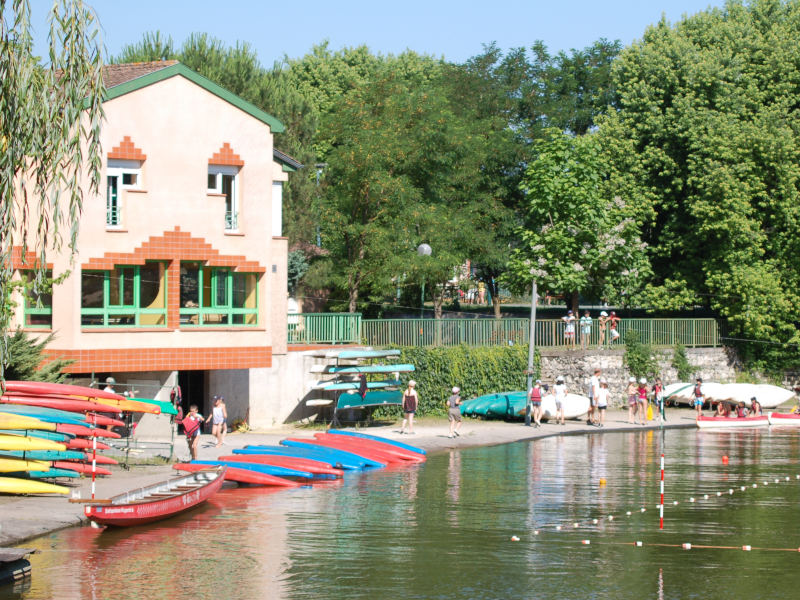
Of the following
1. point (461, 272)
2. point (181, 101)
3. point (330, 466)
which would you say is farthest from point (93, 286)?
point (461, 272)

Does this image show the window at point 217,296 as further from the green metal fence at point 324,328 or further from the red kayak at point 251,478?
the red kayak at point 251,478

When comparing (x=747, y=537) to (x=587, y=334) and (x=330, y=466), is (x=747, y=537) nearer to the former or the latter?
(x=330, y=466)

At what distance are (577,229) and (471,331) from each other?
32.0 feet

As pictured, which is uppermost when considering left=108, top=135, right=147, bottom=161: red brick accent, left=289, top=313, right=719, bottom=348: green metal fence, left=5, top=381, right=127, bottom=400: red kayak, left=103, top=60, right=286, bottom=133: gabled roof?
left=103, top=60, right=286, bottom=133: gabled roof

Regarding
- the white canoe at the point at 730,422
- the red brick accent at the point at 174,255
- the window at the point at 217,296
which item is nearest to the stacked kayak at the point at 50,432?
the red brick accent at the point at 174,255

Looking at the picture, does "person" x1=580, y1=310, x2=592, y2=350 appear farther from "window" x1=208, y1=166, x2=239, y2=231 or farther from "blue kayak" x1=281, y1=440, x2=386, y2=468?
"blue kayak" x1=281, y1=440, x2=386, y2=468

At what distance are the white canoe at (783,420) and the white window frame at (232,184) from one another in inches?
890

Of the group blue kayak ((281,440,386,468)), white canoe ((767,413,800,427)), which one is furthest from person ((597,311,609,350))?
blue kayak ((281,440,386,468))

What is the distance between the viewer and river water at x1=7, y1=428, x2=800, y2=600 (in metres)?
16.1

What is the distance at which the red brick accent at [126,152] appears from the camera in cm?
3238

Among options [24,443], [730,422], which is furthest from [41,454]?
[730,422]

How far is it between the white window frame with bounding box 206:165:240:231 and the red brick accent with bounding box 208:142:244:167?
24cm

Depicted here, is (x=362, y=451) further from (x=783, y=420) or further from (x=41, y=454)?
(x=783, y=420)

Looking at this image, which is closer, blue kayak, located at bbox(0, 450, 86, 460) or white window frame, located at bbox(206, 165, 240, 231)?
blue kayak, located at bbox(0, 450, 86, 460)
